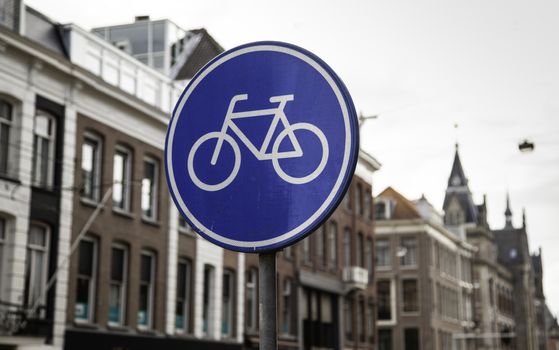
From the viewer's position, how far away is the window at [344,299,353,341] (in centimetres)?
4872

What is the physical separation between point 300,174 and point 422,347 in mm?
62979

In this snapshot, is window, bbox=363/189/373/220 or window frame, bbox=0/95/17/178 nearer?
window frame, bbox=0/95/17/178

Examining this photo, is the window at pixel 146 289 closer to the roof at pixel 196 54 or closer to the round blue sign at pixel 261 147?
the roof at pixel 196 54

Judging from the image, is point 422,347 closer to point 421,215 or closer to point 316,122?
point 421,215

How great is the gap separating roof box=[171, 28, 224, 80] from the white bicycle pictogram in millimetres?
29950

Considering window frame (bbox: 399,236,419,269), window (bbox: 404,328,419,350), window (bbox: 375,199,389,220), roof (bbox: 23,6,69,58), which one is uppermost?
window (bbox: 375,199,389,220)

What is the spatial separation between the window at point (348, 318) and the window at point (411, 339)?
16020 millimetres

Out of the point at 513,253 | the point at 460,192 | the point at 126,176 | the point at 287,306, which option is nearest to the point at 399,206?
the point at 287,306

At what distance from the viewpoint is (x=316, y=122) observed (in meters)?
2.84

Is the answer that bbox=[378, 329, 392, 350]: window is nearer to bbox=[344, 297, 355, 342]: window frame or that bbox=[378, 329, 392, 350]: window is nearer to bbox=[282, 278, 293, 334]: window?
bbox=[344, 297, 355, 342]: window frame

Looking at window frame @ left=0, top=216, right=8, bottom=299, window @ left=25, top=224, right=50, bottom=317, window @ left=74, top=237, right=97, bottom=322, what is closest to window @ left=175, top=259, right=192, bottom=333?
window @ left=74, top=237, right=97, bottom=322

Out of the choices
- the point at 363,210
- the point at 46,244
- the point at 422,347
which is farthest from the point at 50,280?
the point at 422,347

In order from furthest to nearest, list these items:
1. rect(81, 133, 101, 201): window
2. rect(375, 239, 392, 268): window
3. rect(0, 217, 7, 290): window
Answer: rect(375, 239, 392, 268): window < rect(81, 133, 101, 201): window < rect(0, 217, 7, 290): window

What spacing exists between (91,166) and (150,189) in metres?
3.22
